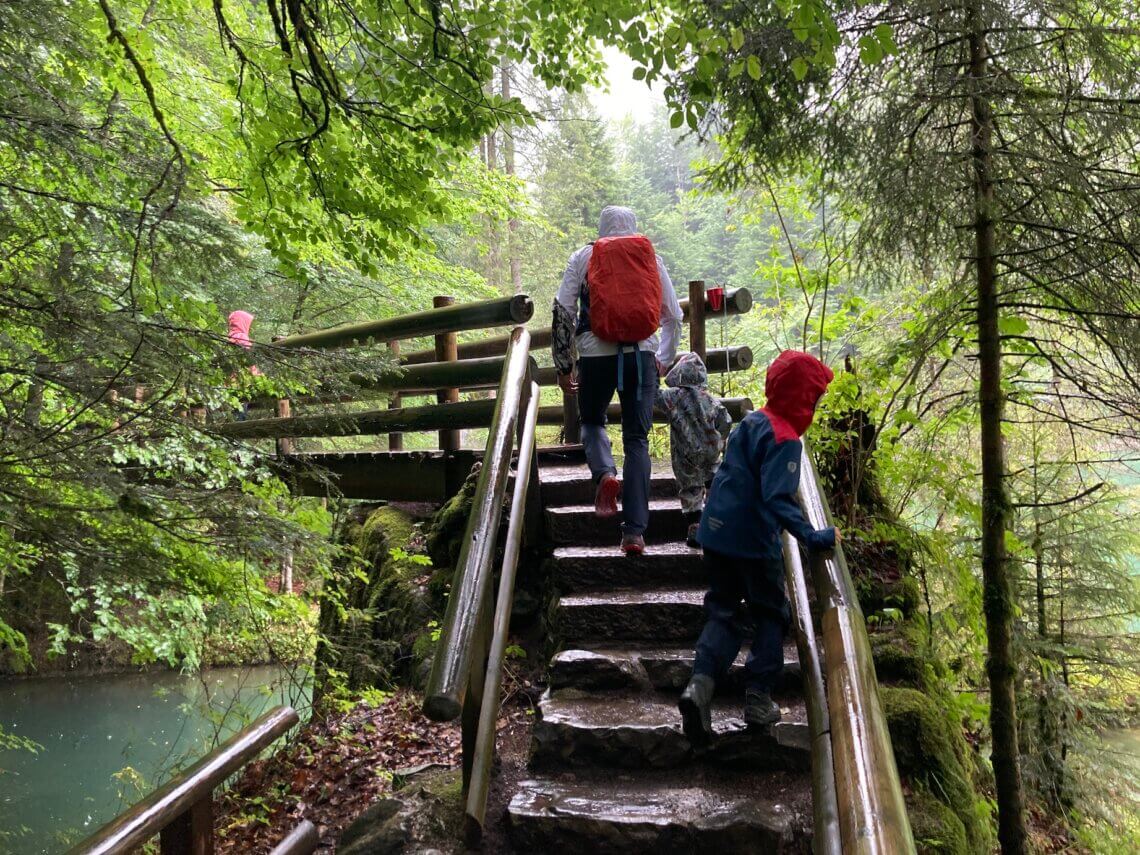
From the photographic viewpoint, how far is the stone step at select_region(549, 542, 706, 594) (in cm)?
427

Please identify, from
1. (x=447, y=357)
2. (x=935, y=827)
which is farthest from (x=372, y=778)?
(x=447, y=357)

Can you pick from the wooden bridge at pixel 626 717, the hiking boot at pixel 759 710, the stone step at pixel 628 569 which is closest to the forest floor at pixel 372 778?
the wooden bridge at pixel 626 717

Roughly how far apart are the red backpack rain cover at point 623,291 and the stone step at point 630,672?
1867mm

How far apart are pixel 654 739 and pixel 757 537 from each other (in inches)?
39.8

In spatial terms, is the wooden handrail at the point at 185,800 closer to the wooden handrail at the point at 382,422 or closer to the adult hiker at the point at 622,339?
the adult hiker at the point at 622,339

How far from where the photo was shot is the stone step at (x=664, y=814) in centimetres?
268

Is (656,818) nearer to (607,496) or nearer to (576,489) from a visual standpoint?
(607,496)

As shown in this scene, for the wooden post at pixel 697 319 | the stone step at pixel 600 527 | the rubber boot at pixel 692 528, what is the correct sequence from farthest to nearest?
the wooden post at pixel 697 319 < the stone step at pixel 600 527 < the rubber boot at pixel 692 528

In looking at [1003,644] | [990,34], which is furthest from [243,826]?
[990,34]

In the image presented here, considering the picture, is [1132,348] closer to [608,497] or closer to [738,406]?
[738,406]

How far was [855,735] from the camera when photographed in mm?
1883

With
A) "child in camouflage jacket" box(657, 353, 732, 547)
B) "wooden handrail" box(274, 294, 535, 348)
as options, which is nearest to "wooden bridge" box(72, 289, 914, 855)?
"child in camouflage jacket" box(657, 353, 732, 547)

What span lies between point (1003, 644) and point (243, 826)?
15.2 feet

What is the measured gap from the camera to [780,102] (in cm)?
499
